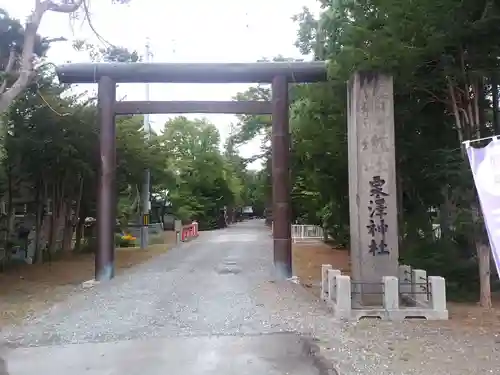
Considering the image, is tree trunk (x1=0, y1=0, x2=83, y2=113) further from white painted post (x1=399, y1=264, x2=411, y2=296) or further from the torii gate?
white painted post (x1=399, y1=264, x2=411, y2=296)

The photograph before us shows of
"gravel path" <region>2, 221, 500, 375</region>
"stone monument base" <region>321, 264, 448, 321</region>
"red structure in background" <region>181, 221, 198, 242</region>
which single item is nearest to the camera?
"gravel path" <region>2, 221, 500, 375</region>

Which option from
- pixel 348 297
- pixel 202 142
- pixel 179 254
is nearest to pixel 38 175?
pixel 179 254

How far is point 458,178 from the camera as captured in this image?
954 centimetres

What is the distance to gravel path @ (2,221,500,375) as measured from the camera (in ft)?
20.3

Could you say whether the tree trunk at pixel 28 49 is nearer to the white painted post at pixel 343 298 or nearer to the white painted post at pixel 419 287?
the white painted post at pixel 343 298

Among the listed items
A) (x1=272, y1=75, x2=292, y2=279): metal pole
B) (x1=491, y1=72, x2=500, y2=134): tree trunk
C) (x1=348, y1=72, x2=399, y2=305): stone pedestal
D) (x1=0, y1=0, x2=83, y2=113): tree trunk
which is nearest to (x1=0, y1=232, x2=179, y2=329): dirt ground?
(x1=0, y1=0, x2=83, y2=113): tree trunk

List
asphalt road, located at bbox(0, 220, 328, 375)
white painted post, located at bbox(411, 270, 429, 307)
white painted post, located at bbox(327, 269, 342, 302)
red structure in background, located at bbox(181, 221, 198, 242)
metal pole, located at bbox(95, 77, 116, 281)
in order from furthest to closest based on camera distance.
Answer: red structure in background, located at bbox(181, 221, 198, 242), metal pole, located at bbox(95, 77, 116, 281), white painted post, located at bbox(327, 269, 342, 302), white painted post, located at bbox(411, 270, 429, 307), asphalt road, located at bbox(0, 220, 328, 375)

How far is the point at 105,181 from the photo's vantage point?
1354cm

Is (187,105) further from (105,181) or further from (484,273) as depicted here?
(484,273)

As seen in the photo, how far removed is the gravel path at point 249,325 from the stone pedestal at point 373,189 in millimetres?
1160

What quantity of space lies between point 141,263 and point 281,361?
42.2ft

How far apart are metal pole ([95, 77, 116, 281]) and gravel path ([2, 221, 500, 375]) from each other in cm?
57

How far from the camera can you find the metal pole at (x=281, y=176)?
13711 mm

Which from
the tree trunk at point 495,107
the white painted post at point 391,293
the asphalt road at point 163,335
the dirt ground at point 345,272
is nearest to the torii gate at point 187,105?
the asphalt road at point 163,335
